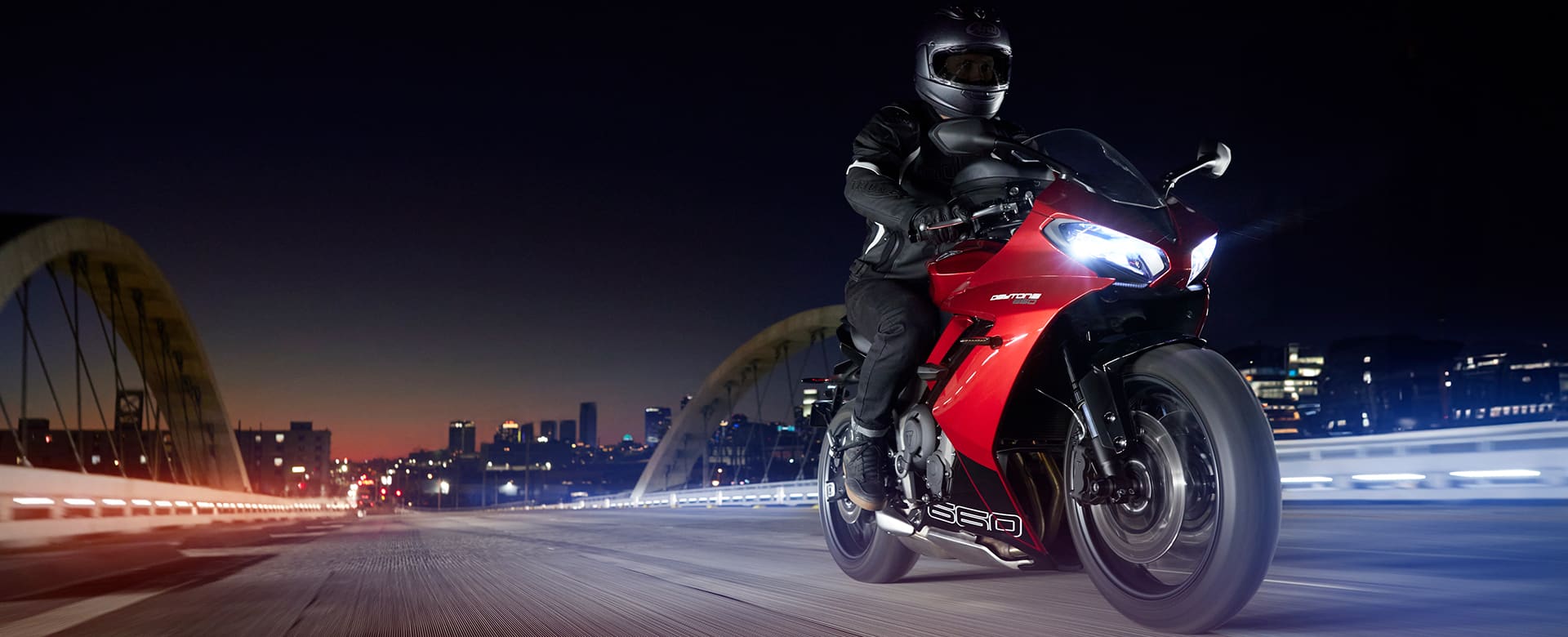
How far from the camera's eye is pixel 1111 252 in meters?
2.96

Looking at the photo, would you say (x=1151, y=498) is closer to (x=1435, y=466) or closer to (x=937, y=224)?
(x=937, y=224)

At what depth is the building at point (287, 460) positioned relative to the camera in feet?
558

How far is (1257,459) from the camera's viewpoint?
2.56 meters

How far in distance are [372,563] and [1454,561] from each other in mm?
5478

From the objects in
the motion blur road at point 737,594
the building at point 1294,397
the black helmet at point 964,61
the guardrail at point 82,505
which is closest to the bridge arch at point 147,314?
the guardrail at point 82,505

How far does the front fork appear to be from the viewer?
2887mm

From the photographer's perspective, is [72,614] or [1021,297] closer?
[1021,297]

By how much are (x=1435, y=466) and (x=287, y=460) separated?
18667 cm

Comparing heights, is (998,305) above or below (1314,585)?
above

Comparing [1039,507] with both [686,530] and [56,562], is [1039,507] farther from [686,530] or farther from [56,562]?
[686,530]

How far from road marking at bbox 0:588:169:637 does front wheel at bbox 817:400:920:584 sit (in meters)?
2.76

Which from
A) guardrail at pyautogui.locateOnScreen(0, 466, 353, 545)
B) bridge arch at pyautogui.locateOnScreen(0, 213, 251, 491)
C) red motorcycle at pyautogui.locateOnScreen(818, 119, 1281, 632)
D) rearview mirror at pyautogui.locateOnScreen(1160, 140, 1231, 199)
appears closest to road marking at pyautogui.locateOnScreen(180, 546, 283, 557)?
guardrail at pyautogui.locateOnScreen(0, 466, 353, 545)

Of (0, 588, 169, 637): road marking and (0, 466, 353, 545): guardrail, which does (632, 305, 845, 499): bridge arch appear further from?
(0, 588, 169, 637): road marking

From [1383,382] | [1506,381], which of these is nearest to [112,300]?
[1383,382]
